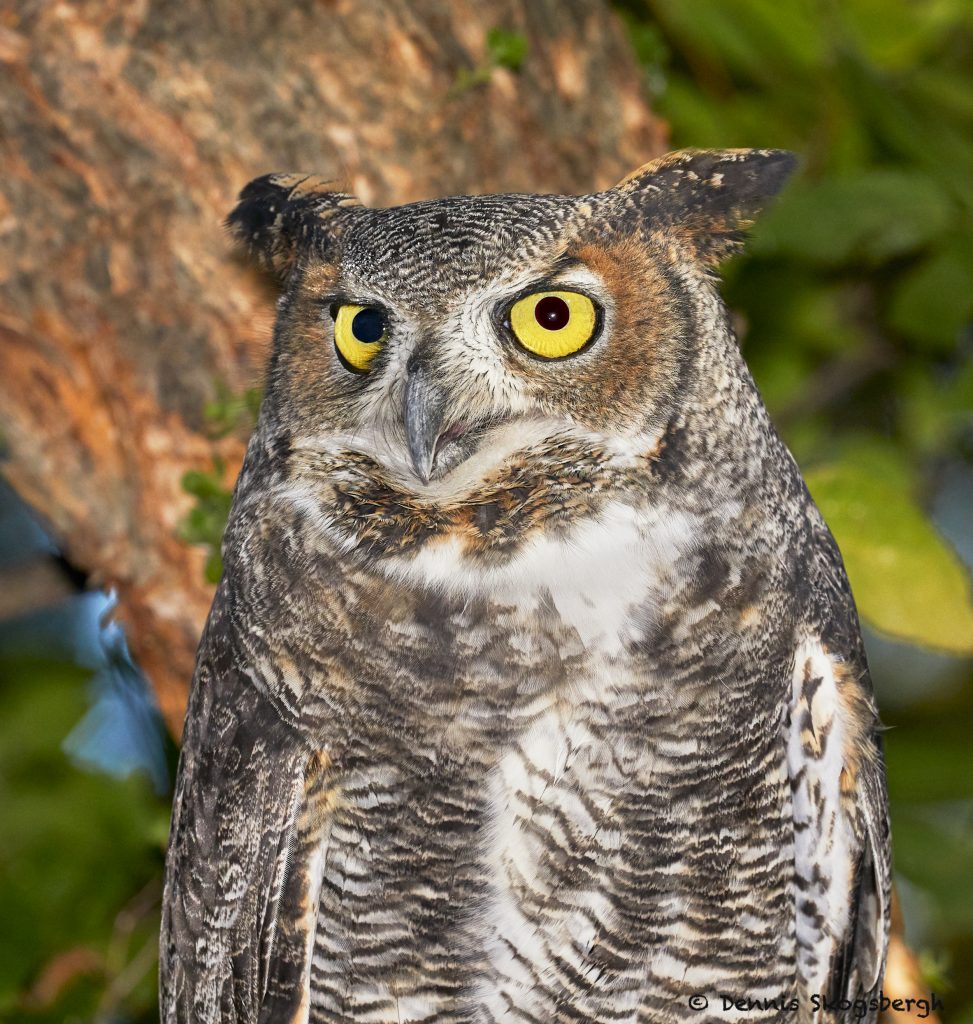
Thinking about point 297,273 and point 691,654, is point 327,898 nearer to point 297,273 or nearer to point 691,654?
point 691,654

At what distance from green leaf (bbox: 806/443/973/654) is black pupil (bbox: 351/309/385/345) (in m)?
0.90

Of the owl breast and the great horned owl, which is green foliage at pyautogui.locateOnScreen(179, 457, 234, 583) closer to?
the great horned owl

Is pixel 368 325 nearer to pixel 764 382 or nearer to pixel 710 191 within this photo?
pixel 710 191

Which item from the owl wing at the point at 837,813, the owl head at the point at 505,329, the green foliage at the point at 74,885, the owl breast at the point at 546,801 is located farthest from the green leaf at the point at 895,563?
the green foliage at the point at 74,885

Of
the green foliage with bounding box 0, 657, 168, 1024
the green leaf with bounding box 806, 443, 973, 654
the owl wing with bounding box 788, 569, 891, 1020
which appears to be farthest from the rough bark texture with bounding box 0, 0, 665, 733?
the owl wing with bounding box 788, 569, 891, 1020

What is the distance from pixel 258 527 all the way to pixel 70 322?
2.69ft

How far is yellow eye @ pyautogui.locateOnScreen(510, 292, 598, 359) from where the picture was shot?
5.14ft

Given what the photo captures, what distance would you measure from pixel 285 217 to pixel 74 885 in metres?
1.52

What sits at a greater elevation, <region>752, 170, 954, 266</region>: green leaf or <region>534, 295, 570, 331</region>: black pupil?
<region>752, 170, 954, 266</region>: green leaf

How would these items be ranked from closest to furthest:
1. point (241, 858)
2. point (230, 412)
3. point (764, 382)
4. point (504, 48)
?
point (241, 858) < point (230, 412) < point (504, 48) < point (764, 382)

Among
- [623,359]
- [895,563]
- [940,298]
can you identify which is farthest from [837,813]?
[940,298]

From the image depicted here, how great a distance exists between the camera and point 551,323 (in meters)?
1.57

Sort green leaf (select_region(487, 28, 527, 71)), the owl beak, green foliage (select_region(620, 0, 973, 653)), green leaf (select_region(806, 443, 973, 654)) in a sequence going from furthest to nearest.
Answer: green leaf (select_region(487, 28, 527, 71)) → green foliage (select_region(620, 0, 973, 653)) → green leaf (select_region(806, 443, 973, 654)) → the owl beak

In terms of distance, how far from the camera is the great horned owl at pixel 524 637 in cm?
161
